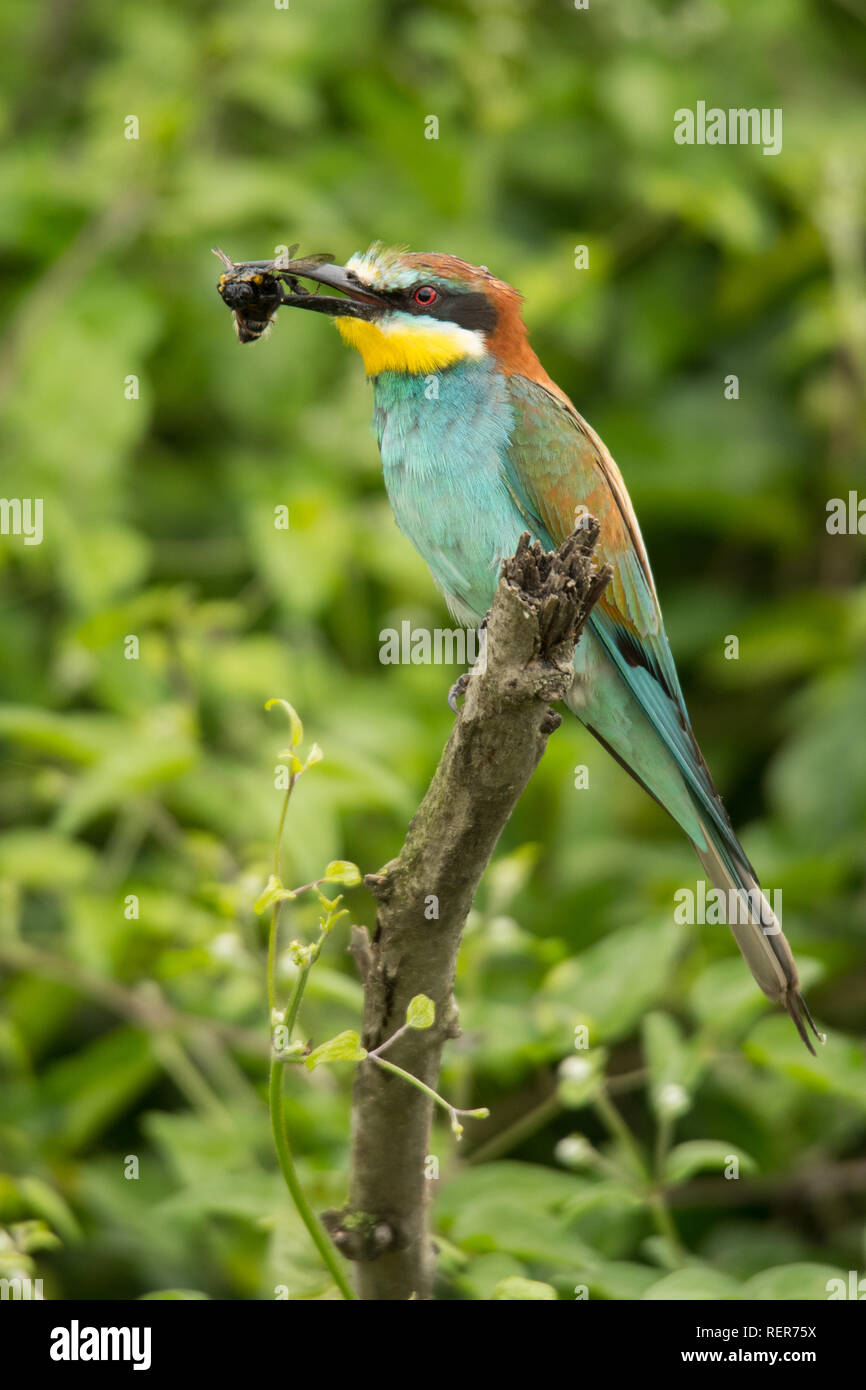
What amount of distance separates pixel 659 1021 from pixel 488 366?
120 cm

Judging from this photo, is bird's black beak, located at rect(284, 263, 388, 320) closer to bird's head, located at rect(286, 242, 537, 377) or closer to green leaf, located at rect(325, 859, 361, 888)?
bird's head, located at rect(286, 242, 537, 377)

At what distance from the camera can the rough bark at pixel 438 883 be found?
191 centimetres

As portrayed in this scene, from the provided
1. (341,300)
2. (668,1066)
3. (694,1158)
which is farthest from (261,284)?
(694,1158)

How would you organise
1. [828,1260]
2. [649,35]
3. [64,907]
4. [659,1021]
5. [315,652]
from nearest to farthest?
[659,1021] < [828,1260] < [64,907] < [315,652] < [649,35]

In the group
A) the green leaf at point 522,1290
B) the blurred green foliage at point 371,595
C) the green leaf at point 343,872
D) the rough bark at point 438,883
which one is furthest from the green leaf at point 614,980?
the green leaf at point 343,872

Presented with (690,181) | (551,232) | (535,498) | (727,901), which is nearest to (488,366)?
(535,498)

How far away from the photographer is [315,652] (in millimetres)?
3885

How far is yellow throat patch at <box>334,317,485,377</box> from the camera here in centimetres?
263

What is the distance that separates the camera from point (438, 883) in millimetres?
2020

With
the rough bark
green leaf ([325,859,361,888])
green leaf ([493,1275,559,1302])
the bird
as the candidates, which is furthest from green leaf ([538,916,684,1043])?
green leaf ([325,859,361,888])

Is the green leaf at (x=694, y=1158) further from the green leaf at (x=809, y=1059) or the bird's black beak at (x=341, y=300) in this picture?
the bird's black beak at (x=341, y=300)

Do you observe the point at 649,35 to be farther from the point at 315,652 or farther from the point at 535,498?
the point at 535,498

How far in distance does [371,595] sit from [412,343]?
1.55 meters

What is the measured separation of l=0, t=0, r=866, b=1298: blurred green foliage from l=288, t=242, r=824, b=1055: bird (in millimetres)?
289
